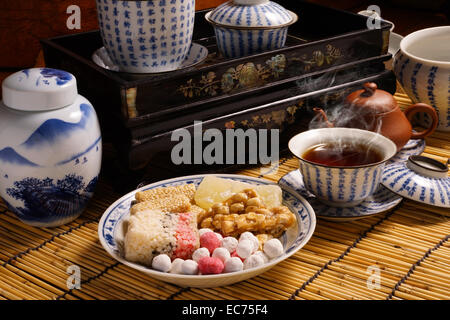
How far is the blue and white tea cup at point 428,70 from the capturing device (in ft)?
4.02

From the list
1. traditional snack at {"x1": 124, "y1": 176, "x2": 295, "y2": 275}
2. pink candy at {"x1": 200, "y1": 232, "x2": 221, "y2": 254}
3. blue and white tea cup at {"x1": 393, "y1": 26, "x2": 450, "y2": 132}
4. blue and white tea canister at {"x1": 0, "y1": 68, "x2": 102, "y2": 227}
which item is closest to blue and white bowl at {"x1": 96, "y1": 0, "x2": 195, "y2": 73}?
blue and white tea canister at {"x1": 0, "y1": 68, "x2": 102, "y2": 227}

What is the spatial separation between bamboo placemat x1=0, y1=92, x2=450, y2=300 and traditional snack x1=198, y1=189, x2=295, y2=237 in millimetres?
61

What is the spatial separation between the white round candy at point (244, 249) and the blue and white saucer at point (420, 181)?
0.31 metres

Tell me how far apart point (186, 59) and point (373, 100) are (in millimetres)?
384

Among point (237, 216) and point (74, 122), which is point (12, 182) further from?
point (237, 216)

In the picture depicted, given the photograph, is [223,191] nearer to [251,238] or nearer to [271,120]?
[251,238]

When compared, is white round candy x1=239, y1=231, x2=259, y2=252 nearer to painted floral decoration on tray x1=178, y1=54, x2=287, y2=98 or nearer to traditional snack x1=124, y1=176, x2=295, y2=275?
traditional snack x1=124, y1=176, x2=295, y2=275

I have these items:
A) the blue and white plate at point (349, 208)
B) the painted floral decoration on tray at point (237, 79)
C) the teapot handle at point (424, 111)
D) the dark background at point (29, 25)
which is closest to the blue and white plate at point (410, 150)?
the teapot handle at point (424, 111)

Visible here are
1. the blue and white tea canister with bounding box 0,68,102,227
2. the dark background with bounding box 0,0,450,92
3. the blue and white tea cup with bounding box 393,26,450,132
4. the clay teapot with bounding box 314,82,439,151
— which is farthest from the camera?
the dark background with bounding box 0,0,450,92

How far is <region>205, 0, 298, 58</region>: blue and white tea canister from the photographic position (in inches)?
44.9

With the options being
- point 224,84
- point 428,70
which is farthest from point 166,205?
point 428,70

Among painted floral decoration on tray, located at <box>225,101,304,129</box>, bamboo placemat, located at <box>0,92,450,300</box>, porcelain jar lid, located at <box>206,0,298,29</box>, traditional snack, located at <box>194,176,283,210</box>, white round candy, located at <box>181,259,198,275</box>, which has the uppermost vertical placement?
porcelain jar lid, located at <box>206,0,298,29</box>

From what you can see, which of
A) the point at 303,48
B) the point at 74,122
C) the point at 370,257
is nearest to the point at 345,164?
the point at 370,257

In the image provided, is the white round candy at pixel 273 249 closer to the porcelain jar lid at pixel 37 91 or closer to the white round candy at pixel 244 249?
the white round candy at pixel 244 249
